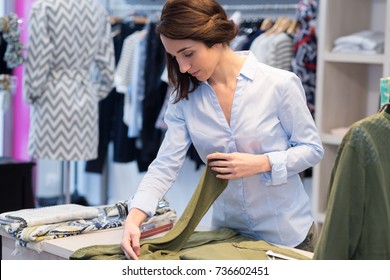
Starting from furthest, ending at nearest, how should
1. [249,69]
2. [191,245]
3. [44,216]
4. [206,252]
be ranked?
[44,216], [249,69], [191,245], [206,252]

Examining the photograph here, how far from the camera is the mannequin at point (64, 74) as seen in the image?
4.38 m

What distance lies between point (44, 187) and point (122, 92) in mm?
1234

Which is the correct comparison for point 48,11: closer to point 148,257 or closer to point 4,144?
point 4,144

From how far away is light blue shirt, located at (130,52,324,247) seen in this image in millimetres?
2201

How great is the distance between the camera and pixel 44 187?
608 cm

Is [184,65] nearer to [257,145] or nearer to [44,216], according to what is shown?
[257,145]

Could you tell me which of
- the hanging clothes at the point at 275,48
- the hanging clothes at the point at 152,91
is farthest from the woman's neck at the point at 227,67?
the hanging clothes at the point at 152,91

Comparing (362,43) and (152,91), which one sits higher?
(362,43)

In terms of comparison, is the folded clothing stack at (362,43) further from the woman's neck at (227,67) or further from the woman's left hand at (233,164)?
the woman's left hand at (233,164)

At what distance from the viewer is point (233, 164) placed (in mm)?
2072

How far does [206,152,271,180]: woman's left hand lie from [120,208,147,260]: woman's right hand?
270mm

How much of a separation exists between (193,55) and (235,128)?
0.82ft

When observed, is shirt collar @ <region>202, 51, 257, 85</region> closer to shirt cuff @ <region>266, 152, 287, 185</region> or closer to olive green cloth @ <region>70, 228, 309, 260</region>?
shirt cuff @ <region>266, 152, 287, 185</region>

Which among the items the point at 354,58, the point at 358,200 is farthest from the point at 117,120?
the point at 358,200
